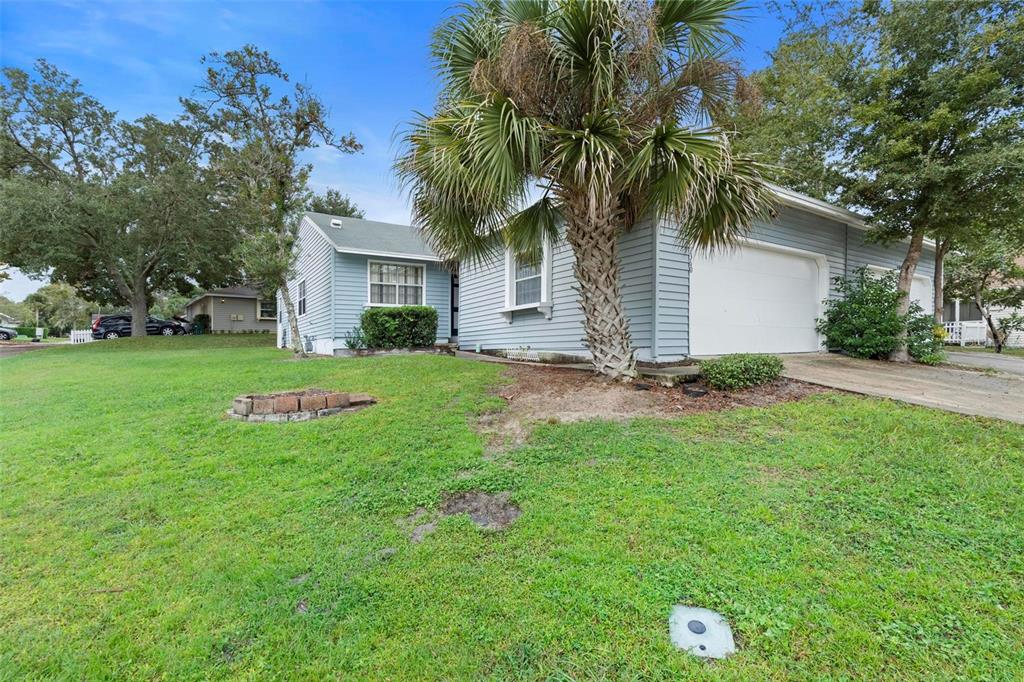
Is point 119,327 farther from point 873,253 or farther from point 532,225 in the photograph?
point 873,253

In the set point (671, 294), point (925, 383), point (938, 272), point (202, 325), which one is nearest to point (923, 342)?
point (925, 383)

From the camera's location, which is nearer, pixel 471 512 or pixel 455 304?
pixel 471 512

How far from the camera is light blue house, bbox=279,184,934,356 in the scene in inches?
290

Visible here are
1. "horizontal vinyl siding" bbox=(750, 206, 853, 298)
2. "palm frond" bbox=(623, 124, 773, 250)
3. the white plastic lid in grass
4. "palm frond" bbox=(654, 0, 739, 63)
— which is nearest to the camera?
the white plastic lid in grass

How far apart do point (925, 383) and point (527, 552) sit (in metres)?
6.67

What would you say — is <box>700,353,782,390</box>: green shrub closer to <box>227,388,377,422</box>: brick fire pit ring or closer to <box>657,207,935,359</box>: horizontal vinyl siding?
<box>657,207,935,359</box>: horizontal vinyl siding

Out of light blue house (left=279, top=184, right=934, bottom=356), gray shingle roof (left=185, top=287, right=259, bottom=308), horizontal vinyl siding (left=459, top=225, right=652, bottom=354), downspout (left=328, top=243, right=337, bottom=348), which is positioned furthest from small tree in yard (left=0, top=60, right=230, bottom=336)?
horizontal vinyl siding (left=459, top=225, right=652, bottom=354)

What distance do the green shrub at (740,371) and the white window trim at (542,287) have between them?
12.5 feet

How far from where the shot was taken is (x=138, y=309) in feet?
74.3

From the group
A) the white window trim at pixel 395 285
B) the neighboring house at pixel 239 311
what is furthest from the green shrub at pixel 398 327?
the neighboring house at pixel 239 311

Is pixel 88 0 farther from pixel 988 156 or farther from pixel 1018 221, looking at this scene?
pixel 1018 221

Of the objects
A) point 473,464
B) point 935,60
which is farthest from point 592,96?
point 935,60

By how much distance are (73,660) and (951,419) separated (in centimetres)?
636

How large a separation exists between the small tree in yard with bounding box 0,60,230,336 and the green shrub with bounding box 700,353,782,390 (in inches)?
914
